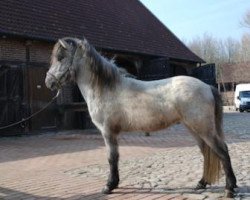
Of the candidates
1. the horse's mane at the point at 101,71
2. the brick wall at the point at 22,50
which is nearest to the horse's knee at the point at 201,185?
the horse's mane at the point at 101,71

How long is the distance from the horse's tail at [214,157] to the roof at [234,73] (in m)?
54.4

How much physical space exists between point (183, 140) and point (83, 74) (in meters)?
7.32

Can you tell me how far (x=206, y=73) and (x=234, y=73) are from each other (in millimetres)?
32838

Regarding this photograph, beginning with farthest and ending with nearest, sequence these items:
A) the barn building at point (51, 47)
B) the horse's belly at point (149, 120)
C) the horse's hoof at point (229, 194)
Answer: the barn building at point (51, 47), the horse's belly at point (149, 120), the horse's hoof at point (229, 194)

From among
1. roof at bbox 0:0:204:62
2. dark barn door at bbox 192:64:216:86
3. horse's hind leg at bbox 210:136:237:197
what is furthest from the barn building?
horse's hind leg at bbox 210:136:237:197

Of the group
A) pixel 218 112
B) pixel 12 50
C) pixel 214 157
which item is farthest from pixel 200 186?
pixel 12 50

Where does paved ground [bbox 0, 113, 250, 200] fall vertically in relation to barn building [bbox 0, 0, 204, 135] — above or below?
below

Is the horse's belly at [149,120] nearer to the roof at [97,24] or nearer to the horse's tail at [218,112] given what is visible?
the horse's tail at [218,112]

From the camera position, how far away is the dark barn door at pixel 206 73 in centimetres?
2869

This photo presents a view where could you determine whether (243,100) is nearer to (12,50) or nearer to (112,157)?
(12,50)

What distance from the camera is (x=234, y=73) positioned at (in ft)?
198

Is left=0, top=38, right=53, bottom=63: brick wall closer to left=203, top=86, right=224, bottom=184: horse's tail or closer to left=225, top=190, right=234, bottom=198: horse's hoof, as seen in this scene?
left=203, top=86, right=224, bottom=184: horse's tail

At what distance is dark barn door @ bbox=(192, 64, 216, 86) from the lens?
94.1ft

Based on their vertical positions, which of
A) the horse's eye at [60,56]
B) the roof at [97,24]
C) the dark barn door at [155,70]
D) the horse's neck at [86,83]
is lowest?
the horse's neck at [86,83]
